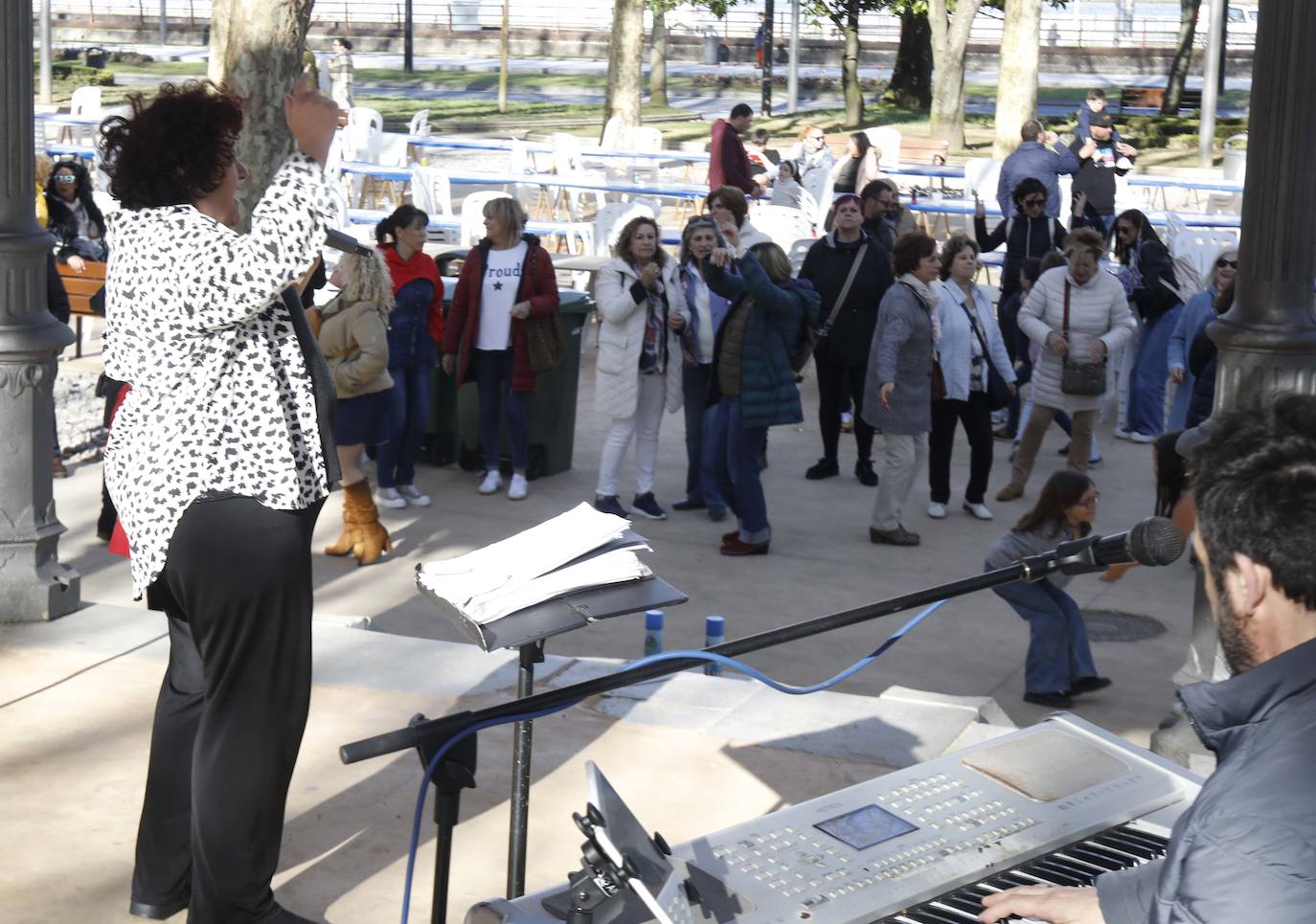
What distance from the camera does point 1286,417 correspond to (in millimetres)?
2303

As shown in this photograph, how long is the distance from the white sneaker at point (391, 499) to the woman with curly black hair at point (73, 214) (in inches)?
133

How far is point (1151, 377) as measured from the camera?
11812 mm

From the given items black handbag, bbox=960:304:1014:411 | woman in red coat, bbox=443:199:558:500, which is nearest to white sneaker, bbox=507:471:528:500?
woman in red coat, bbox=443:199:558:500

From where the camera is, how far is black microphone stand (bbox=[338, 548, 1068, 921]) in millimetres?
2697

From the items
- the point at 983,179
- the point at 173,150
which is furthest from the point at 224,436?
the point at 983,179

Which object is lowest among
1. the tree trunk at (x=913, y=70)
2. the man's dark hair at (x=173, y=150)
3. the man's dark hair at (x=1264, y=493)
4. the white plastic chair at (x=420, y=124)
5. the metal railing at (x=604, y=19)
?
the man's dark hair at (x=1264, y=493)

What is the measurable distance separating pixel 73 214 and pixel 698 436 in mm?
5135

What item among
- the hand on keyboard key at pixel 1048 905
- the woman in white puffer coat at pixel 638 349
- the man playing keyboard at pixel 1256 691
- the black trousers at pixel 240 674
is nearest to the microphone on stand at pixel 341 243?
the black trousers at pixel 240 674

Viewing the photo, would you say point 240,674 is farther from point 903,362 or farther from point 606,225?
point 606,225

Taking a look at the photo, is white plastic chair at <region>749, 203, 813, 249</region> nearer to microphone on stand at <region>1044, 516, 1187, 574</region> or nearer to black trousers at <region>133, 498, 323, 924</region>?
black trousers at <region>133, 498, 323, 924</region>

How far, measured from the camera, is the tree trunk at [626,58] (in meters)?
28.6

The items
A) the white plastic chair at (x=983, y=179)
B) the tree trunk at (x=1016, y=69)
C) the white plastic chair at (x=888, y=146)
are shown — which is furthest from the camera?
the tree trunk at (x=1016, y=69)

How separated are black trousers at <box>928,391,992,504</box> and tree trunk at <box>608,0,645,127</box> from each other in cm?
1963

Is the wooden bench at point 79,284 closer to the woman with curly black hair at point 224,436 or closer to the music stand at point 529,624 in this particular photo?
the woman with curly black hair at point 224,436
